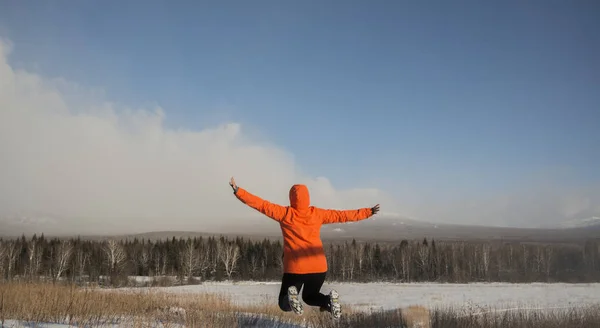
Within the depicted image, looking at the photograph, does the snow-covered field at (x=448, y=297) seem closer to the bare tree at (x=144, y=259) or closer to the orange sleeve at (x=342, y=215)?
the orange sleeve at (x=342, y=215)

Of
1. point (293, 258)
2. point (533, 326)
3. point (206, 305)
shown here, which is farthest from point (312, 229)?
point (206, 305)

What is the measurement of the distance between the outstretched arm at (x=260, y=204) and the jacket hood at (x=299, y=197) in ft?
0.58

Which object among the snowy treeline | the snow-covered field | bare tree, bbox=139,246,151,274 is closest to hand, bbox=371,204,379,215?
the snow-covered field

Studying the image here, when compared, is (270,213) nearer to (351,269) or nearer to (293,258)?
(293,258)

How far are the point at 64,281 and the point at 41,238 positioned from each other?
76382 millimetres

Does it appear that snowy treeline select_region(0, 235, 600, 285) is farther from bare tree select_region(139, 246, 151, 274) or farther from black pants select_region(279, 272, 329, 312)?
black pants select_region(279, 272, 329, 312)

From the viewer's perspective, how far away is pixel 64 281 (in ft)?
35.5

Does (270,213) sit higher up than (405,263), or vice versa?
(270,213)

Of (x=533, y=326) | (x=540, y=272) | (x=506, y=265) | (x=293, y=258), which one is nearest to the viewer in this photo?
(x=293, y=258)

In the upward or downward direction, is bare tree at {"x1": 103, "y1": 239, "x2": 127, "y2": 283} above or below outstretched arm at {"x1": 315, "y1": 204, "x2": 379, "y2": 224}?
below

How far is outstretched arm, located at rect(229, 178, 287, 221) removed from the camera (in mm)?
6246

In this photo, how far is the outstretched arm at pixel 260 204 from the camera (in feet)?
20.5

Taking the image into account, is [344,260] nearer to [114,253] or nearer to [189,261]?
[189,261]

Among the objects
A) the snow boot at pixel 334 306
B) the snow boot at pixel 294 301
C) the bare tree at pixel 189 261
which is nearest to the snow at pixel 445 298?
the snow boot at pixel 294 301
